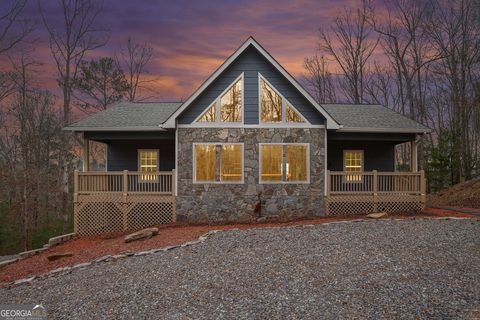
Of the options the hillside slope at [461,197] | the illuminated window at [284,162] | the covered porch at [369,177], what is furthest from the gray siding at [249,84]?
the hillside slope at [461,197]

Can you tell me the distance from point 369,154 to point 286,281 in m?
11.8

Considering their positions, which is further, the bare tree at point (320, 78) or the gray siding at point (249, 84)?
the bare tree at point (320, 78)

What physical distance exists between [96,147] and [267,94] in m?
22.3

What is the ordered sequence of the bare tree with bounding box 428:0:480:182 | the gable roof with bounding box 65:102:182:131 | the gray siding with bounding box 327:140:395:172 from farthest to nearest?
1. the bare tree with bounding box 428:0:480:182
2. the gray siding with bounding box 327:140:395:172
3. the gable roof with bounding box 65:102:182:131

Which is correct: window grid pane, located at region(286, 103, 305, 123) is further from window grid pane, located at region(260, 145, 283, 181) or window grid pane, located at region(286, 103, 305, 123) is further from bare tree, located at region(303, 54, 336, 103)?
bare tree, located at region(303, 54, 336, 103)

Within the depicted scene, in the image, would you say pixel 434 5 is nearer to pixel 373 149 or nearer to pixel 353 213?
pixel 373 149

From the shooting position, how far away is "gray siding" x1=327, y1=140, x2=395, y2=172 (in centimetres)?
1733

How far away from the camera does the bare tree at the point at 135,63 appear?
30539 millimetres

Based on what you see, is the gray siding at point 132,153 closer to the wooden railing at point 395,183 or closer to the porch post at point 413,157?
the wooden railing at point 395,183

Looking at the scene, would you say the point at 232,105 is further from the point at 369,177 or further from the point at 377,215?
the point at 369,177

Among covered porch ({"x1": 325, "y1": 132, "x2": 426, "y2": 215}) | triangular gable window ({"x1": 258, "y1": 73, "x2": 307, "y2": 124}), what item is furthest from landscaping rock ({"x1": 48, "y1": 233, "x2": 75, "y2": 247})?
covered porch ({"x1": 325, "y1": 132, "x2": 426, "y2": 215})

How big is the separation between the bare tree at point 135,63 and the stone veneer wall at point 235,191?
1811 cm

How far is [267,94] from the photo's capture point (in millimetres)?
14609

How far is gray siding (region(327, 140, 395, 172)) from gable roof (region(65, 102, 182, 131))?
751 centimetres
